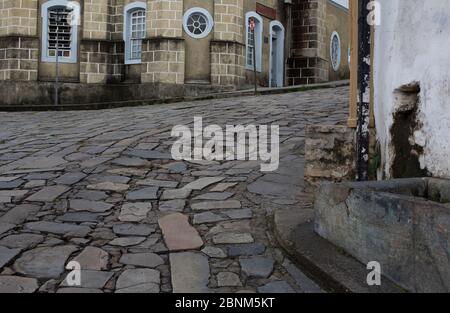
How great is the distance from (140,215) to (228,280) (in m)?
1.64

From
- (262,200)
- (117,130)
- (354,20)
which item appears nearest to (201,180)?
(262,200)

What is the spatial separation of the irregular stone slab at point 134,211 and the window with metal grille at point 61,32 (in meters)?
14.7

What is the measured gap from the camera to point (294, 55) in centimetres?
2156

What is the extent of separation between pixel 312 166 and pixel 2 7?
1652cm

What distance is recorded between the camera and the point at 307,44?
21.3 m

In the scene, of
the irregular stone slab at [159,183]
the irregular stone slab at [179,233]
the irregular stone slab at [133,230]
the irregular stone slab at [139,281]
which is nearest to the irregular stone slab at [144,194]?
the irregular stone slab at [159,183]

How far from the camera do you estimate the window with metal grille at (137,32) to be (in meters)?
18.2

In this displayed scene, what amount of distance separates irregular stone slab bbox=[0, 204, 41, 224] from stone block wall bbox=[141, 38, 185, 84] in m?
12.5

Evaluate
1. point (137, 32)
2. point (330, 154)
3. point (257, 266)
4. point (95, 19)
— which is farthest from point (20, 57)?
point (257, 266)

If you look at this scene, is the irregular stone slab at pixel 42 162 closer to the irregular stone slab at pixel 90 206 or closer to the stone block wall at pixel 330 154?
the irregular stone slab at pixel 90 206

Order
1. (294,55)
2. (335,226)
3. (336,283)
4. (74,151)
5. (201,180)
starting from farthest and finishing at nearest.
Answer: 1. (294,55)
2. (74,151)
3. (201,180)
4. (335,226)
5. (336,283)

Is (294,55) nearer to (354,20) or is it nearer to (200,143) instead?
(200,143)

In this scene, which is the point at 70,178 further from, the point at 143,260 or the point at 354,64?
the point at 354,64

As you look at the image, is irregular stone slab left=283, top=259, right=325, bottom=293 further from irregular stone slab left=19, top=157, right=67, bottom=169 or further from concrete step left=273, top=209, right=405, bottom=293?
irregular stone slab left=19, top=157, right=67, bottom=169
